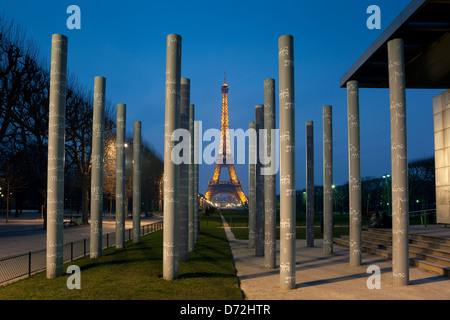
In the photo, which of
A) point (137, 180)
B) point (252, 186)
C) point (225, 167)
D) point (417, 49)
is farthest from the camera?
point (225, 167)

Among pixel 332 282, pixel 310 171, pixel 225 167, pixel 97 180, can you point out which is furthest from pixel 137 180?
pixel 225 167

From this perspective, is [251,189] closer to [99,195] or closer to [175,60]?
[99,195]

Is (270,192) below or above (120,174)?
below

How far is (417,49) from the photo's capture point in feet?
52.9

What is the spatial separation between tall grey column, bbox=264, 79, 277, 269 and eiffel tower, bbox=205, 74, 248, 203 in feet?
306

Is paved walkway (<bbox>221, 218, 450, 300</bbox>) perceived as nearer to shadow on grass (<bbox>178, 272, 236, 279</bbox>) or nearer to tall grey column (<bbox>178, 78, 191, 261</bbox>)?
shadow on grass (<bbox>178, 272, 236, 279</bbox>)

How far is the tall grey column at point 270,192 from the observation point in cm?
1430

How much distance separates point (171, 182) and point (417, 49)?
37.4ft

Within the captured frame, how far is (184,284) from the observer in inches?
437

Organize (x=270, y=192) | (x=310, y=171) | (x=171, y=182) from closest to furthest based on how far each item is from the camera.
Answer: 1. (x=171, y=182)
2. (x=270, y=192)
3. (x=310, y=171)

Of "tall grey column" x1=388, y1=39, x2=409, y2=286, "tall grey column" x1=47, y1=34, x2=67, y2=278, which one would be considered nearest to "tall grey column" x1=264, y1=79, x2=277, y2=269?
"tall grey column" x1=388, y1=39, x2=409, y2=286

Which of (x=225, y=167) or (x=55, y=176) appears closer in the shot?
(x=55, y=176)

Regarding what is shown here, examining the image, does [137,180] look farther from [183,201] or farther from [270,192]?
[270,192]

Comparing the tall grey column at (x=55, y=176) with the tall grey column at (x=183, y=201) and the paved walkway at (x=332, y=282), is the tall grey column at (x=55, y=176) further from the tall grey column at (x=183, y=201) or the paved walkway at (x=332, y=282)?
the paved walkway at (x=332, y=282)
